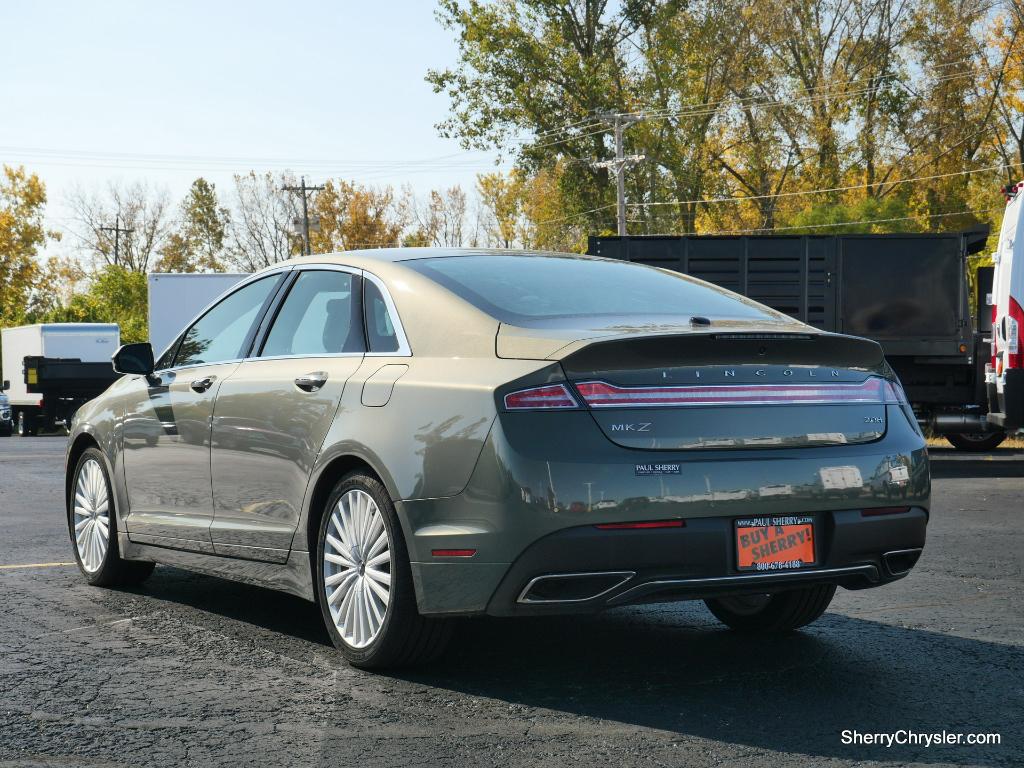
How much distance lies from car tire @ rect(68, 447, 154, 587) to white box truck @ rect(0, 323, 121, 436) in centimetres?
2764

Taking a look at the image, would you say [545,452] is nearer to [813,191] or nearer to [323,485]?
[323,485]

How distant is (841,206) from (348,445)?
4385cm

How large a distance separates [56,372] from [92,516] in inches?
1127

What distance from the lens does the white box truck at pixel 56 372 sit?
113 ft

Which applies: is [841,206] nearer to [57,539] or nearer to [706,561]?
[57,539]

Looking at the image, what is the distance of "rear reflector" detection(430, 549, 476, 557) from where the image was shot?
14.9ft

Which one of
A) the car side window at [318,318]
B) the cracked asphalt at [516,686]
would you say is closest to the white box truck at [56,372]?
the cracked asphalt at [516,686]

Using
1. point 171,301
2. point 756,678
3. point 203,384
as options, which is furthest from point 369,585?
point 171,301

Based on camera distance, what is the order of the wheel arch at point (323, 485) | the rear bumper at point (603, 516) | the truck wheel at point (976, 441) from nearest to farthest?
the rear bumper at point (603, 516), the wheel arch at point (323, 485), the truck wheel at point (976, 441)

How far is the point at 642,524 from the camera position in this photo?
4469 mm

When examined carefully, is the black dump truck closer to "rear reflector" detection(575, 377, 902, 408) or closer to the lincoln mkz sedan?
the lincoln mkz sedan

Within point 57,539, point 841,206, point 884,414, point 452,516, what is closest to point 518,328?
point 452,516

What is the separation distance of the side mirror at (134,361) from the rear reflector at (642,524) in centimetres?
335

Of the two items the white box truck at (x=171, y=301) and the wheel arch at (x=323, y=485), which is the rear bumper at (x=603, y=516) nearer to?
the wheel arch at (x=323, y=485)
